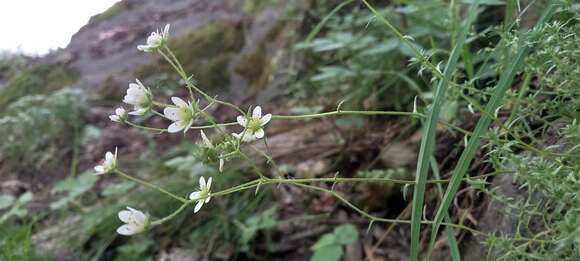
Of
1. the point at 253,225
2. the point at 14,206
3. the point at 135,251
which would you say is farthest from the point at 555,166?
the point at 14,206

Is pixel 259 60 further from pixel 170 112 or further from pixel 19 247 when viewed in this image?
pixel 170 112

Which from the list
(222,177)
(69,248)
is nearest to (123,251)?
(69,248)

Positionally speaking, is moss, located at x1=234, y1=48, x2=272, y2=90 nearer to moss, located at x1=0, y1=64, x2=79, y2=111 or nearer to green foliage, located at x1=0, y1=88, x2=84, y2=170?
green foliage, located at x1=0, y1=88, x2=84, y2=170

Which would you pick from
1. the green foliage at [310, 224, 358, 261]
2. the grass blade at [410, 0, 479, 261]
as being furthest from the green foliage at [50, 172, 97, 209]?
the grass blade at [410, 0, 479, 261]

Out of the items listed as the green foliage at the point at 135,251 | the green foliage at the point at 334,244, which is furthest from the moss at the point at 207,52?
the green foliage at the point at 334,244

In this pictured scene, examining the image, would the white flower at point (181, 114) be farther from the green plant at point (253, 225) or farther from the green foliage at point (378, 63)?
the green foliage at point (378, 63)

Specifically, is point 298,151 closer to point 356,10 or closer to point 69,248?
point 356,10

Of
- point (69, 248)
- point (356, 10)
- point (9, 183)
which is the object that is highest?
point (356, 10)
